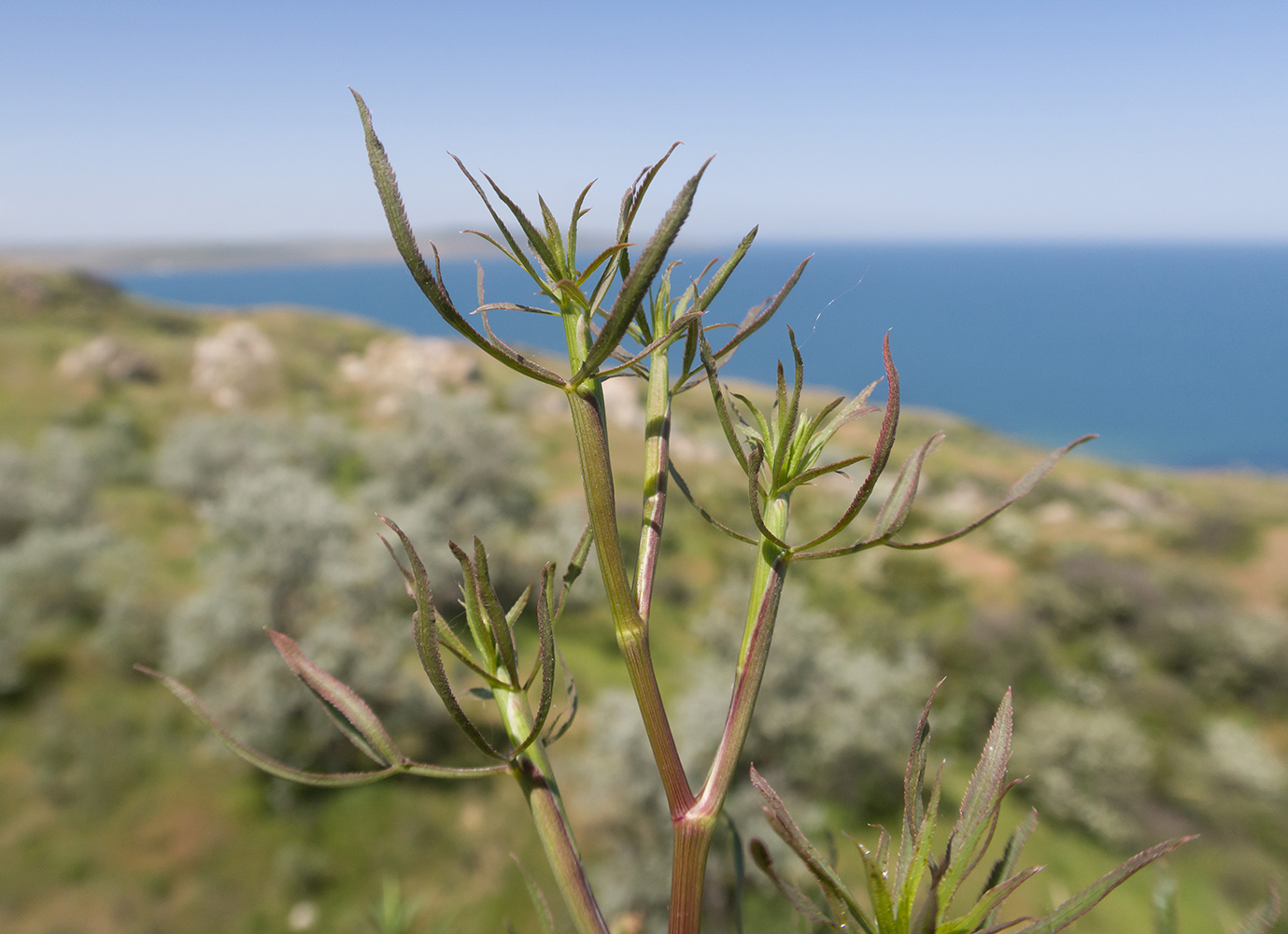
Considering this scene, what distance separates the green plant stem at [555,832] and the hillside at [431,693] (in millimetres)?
3196

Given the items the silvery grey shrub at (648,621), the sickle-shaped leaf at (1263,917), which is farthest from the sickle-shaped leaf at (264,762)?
the sickle-shaped leaf at (1263,917)

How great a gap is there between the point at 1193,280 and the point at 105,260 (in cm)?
21603

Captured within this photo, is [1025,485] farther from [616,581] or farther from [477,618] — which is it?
[477,618]

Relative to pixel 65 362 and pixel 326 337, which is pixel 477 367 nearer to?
pixel 326 337

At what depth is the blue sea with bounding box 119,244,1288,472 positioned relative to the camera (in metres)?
74.4

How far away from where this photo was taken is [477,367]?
3544 centimetres

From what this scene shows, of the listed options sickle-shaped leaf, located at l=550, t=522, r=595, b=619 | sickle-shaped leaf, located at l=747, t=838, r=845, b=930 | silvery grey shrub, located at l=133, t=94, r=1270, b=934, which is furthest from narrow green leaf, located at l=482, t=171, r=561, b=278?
sickle-shaped leaf, located at l=747, t=838, r=845, b=930

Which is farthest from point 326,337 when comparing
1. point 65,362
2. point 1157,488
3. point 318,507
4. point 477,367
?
point 1157,488

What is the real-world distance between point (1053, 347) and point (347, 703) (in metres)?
128

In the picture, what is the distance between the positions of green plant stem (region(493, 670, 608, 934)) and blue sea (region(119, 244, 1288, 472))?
57.3m

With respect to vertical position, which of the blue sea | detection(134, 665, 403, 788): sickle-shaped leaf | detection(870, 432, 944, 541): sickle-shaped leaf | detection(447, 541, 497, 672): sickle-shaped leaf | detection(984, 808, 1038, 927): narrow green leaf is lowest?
the blue sea

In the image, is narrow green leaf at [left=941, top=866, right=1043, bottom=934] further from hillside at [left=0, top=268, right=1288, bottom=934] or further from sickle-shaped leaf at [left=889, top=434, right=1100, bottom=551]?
hillside at [left=0, top=268, right=1288, bottom=934]

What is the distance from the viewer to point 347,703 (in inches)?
35.4

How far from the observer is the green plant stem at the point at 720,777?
78cm
